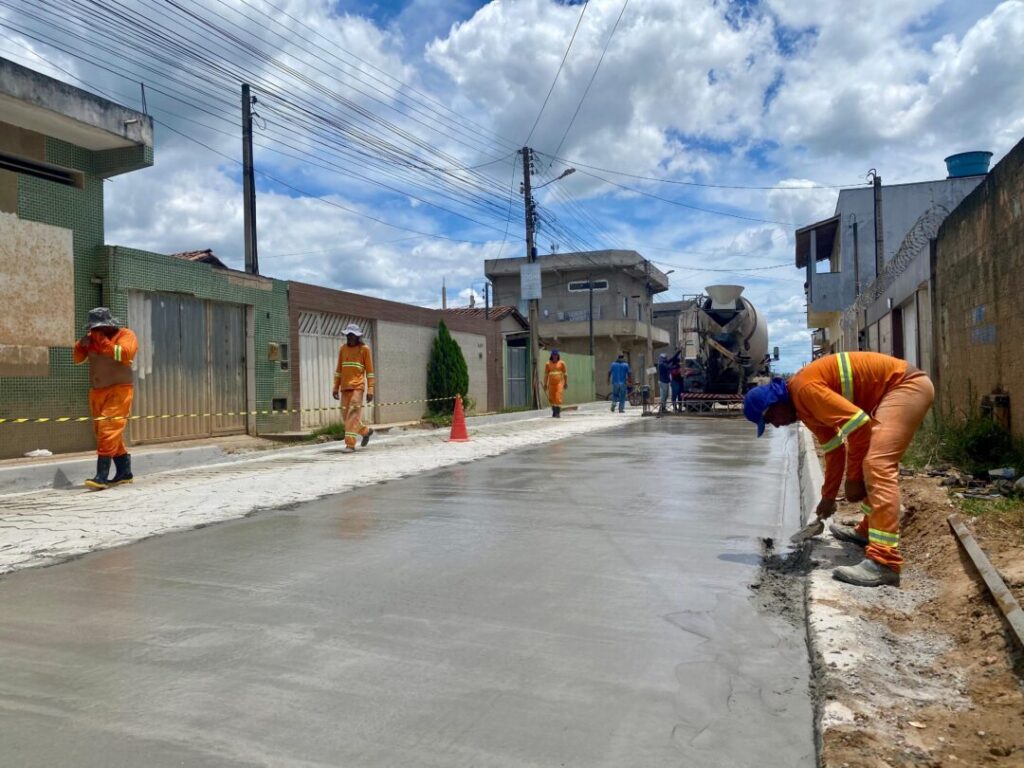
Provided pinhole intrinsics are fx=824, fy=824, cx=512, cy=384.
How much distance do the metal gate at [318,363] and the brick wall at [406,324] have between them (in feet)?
0.80

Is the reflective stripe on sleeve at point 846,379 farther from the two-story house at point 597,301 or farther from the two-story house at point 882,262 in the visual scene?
the two-story house at point 597,301

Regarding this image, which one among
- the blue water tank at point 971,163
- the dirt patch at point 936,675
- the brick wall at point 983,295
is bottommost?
the dirt patch at point 936,675

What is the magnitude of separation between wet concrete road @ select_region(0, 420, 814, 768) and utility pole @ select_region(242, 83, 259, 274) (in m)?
13.2

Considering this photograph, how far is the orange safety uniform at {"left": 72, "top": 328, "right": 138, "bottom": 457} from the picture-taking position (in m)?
8.76

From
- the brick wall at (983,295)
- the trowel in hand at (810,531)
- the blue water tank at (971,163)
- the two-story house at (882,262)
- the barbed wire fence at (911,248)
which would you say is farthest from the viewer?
the blue water tank at (971,163)

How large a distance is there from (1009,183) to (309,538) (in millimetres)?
6843

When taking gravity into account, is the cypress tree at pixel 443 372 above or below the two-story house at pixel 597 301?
below

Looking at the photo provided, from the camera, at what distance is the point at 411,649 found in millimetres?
3664

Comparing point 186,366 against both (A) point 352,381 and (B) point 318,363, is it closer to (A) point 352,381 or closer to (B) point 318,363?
(A) point 352,381

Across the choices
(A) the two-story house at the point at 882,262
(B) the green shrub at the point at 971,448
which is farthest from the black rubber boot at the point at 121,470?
(A) the two-story house at the point at 882,262

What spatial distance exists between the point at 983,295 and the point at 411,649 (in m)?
7.32

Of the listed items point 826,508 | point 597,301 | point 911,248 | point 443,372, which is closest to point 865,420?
point 826,508

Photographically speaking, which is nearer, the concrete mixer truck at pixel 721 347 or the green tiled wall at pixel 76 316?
the green tiled wall at pixel 76 316

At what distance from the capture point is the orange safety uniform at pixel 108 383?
28.7 feet
